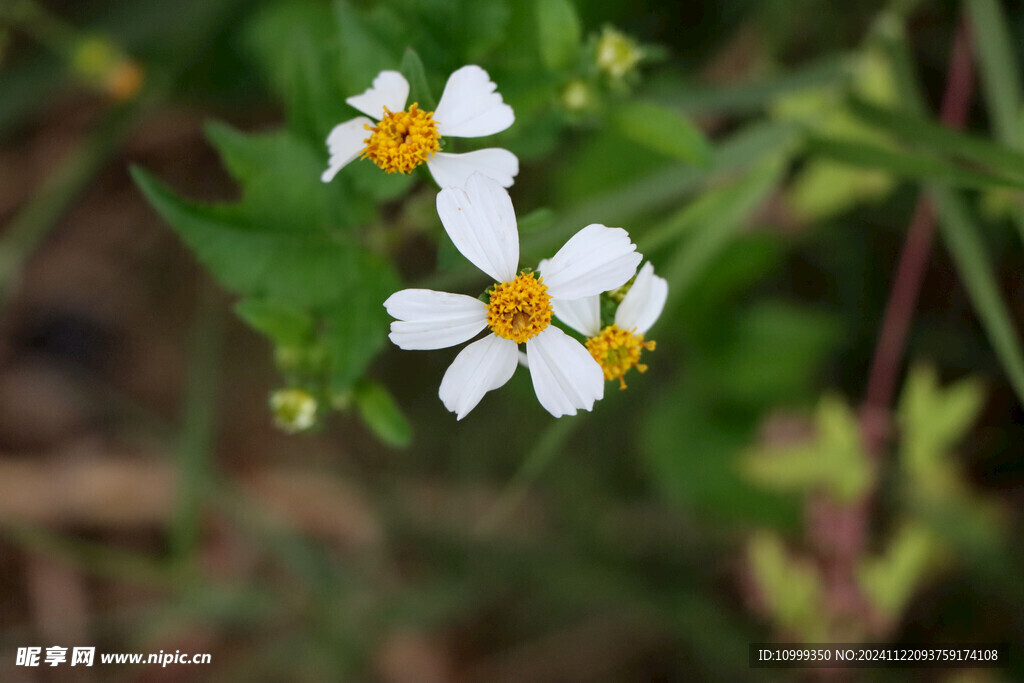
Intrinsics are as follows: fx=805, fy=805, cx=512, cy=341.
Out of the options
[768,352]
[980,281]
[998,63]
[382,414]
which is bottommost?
[382,414]

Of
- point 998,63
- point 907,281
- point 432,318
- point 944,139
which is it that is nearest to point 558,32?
point 432,318

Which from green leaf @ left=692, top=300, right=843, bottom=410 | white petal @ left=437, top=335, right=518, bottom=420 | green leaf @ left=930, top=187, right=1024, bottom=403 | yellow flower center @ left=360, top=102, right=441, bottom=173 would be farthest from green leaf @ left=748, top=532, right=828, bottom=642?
yellow flower center @ left=360, top=102, right=441, bottom=173

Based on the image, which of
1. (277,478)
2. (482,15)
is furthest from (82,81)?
(482,15)

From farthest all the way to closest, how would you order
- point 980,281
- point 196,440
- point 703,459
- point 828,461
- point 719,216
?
point 703,459 < point 196,440 < point 828,461 < point 719,216 < point 980,281

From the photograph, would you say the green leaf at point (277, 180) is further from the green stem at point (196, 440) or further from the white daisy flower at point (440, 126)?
the green stem at point (196, 440)

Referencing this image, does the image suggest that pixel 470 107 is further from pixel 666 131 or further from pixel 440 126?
pixel 666 131

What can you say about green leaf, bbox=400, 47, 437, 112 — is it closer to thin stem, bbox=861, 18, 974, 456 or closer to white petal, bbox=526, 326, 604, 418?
white petal, bbox=526, 326, 604, 418
